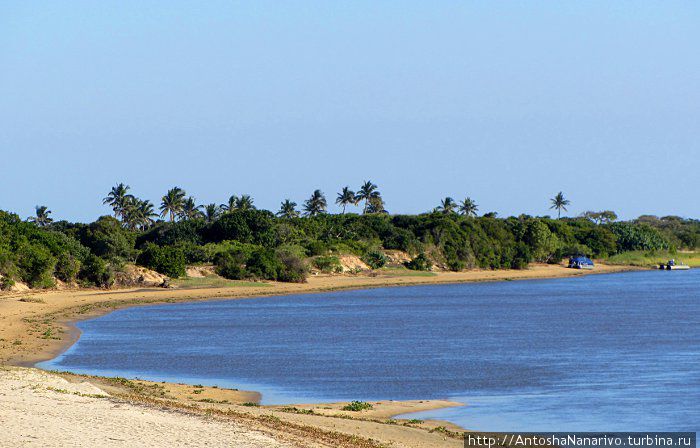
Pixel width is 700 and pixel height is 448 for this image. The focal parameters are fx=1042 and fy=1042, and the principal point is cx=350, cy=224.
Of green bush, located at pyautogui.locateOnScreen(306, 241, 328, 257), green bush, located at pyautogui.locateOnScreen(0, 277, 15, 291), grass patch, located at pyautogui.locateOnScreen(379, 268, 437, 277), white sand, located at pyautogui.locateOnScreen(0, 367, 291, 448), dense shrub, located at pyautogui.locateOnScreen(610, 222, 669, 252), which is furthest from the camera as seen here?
dense shrub, located at pyautogui.locateOnScreen(610, 222, 669, 252)

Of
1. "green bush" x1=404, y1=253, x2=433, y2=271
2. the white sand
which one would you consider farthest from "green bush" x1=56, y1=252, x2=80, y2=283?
the white sand

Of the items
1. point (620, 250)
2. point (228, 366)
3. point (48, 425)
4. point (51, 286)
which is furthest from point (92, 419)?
point (620, 250)

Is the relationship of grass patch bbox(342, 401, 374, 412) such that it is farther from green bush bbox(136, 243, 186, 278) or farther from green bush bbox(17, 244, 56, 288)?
green bush bbox(136, 243, 186, 278)

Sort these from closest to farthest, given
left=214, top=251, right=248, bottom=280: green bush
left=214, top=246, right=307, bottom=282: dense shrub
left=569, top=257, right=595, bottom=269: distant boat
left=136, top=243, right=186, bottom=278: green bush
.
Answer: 1. left=136, top=243, right=186, bottom=278: green bush
2. left=214, top=251, right=248, bottom=280: green bush
3. left=214, top=246, right=307, bottom=282: dense shrub
4. left=569, top=257, right=595, bottom=269: distant boat

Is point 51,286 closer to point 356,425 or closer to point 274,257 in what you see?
point 274,257

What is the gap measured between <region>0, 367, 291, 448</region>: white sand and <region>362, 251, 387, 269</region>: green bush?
331ft

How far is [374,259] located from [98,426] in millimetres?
A: 105758

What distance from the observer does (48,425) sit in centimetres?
1980

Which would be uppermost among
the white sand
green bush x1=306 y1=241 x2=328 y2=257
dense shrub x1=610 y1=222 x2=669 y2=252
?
dense shrub x1=610 y1=222 x2=669 y2=252

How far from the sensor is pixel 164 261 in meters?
92.4

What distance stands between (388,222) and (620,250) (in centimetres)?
5563

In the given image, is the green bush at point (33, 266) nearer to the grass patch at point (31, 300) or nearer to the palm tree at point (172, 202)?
the grass patch at point (31, 300)

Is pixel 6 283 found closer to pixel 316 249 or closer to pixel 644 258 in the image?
pixel 316 249

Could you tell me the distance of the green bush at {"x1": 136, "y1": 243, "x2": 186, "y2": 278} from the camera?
92.4 m
